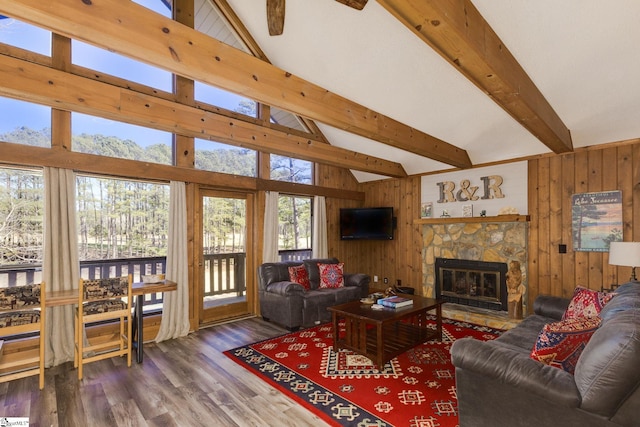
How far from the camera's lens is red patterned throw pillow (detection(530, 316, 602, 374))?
76.4 inches

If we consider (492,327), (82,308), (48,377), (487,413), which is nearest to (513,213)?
(492,327)

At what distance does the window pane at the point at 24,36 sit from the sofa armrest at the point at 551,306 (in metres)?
6.05

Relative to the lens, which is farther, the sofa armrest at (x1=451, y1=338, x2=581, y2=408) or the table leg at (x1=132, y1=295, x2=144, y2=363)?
the table leg at (x1=132, y1=295, x2=144, y2=363)

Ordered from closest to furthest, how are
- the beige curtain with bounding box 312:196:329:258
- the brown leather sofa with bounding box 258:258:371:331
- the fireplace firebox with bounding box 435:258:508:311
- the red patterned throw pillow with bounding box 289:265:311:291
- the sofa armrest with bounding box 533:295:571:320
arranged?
the sofa armrest with bounding box 533:295:571:320, the brown leather sofa with bounding box 258:258:371:331, the red patterned throw pillow with bounding box 289:265:311:291, the fireplace firebox with bounding box 435:258:508:311, the beige curtain with bounding box 312:196:329:258

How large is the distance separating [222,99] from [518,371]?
16.3ft

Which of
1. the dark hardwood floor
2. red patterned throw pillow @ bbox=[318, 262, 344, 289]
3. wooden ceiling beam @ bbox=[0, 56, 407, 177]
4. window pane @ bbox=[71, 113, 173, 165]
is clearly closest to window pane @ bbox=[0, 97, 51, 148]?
window pane @ bbox=[71, 113, 173, 165]

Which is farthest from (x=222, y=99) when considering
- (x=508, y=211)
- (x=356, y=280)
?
(x=508, y=211)

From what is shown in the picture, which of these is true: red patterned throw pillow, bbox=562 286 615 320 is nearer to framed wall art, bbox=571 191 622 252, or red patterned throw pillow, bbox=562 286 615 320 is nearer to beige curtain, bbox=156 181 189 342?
framed wall art, bbox=571 191 622 252

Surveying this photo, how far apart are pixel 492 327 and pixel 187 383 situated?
390cm

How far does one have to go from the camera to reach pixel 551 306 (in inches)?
134

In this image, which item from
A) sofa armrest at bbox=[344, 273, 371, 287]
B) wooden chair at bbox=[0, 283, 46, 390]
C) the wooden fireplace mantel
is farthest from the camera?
sofa armrest at bbox=[344, 273, 371, 287]

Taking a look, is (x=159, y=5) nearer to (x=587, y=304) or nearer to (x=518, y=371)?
(x=518, y=371)

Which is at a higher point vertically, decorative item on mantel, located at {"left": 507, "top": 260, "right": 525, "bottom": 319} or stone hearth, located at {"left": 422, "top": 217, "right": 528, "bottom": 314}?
stone hearth, located at {"left": 422, "top": 217, "right": 528, "bottom": 314}

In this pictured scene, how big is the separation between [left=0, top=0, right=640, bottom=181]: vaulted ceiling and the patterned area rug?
2.40 m
